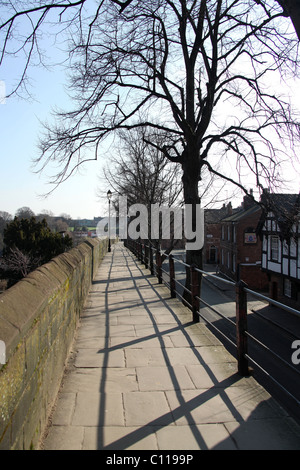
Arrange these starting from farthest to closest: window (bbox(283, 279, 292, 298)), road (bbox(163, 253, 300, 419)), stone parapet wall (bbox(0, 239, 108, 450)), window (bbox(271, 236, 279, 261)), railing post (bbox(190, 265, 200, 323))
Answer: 1. window (bbox(271, 236, 279, 261))
2. window (bbox(283, 279, 292, 298))
3. road (bbox(163, 253, 300, 419))
4. railing post (bbox(190, 265, 200, 323))
5. stone parapet wall (bbox(0, 239, 108, 450))

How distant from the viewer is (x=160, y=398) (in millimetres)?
3742

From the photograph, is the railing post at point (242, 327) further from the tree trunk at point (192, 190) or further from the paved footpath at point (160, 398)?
the tree trunk at point (192, 190)

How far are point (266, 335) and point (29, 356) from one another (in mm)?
19040

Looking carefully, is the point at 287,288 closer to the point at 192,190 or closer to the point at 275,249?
the point at 275,249

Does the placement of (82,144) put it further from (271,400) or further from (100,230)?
(100,230)

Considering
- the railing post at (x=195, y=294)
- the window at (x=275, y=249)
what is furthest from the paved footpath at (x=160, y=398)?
the window at (x=275, y=249)

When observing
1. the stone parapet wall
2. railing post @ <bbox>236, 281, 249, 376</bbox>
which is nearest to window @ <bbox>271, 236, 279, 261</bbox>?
railing post @ <bbox>236, 281, 249, 376</bbox>

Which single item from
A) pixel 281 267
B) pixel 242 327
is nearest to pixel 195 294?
pixel 242 327

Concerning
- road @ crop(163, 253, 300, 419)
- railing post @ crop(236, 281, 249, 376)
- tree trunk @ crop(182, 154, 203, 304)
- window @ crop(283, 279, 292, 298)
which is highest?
tree trunk @ crop(182, 154, 203, 304)

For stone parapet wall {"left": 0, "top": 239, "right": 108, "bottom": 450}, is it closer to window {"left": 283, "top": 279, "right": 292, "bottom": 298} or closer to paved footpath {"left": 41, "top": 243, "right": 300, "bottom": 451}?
paved footpath {"left": 41, "top": 243, "right": 300, "bottom": 451}

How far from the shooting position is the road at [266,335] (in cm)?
1156

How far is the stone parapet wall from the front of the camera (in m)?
2.11

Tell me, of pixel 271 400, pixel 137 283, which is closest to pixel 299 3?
pixel 271 400

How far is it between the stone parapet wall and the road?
251cm
